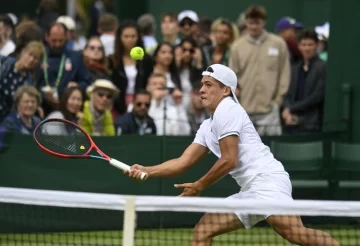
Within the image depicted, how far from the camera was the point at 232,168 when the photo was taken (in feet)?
25.2

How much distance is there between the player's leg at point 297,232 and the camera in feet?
25.2

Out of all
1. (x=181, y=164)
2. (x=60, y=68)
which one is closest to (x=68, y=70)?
(x=60, y=68)

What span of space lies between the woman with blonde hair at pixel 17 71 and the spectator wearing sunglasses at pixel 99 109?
675 mm

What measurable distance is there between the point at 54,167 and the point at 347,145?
10.2 ft

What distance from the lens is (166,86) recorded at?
12.6 m

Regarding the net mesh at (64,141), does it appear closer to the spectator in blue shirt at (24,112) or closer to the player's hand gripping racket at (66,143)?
the player's hand gripping racket at (66,143)

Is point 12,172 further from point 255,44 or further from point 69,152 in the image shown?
point 255,44

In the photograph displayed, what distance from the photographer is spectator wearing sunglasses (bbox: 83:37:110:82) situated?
12.8m

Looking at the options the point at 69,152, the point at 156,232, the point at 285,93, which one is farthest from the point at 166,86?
the point at 69,152

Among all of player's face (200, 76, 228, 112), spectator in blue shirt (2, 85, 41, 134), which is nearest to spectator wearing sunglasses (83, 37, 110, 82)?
spectator in blue shirt (2, 85, 41, 134)

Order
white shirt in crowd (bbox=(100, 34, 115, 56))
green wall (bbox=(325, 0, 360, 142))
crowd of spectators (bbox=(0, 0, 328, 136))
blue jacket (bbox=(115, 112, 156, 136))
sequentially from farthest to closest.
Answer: white shirt in crowd (bbox=(100, 34, 115, 56)), green wall (bbox=(325, 0, 360, 142)), crowd of spectators (bbox=(0, 0, 328, 136)), blue jacket (bbox=(115, 112, 156, 136))

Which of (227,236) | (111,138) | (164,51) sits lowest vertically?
(227,236)

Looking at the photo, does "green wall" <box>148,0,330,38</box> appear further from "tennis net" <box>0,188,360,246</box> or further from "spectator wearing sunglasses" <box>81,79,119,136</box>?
"tennis net" <box>0,188,360,246</box>

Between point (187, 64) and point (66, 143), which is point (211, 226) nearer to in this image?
point (66, 143)
